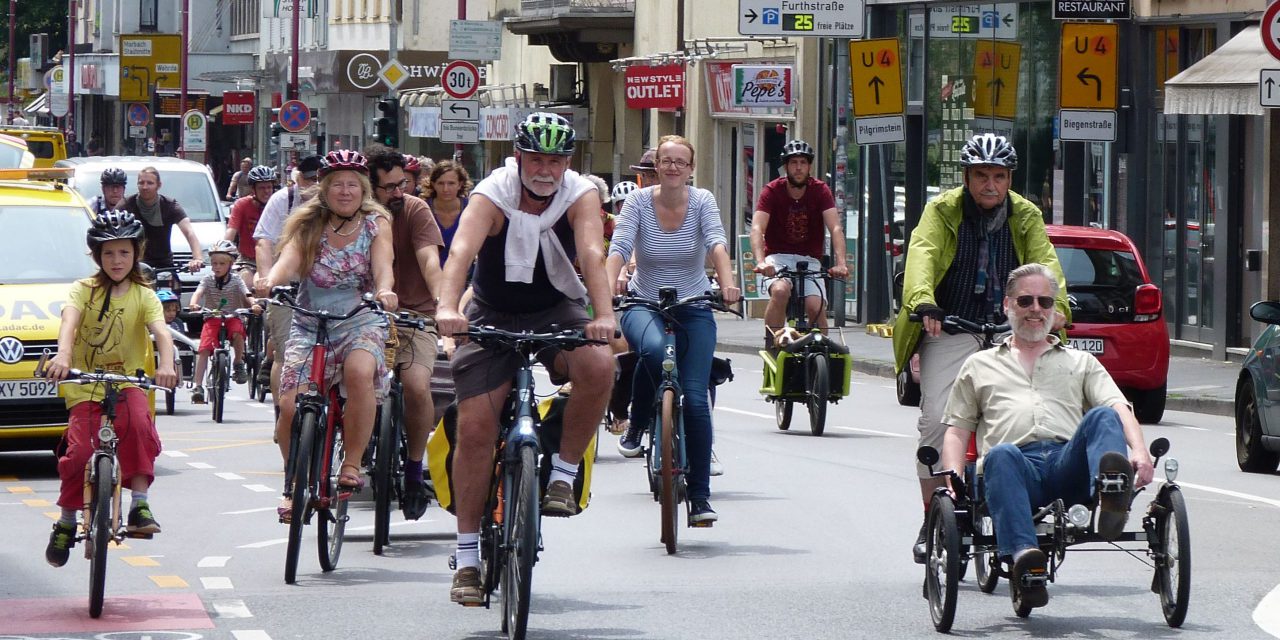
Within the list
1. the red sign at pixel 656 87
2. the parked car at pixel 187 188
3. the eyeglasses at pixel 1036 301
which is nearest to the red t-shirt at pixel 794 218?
the eyeglasses at pixel 1036 301

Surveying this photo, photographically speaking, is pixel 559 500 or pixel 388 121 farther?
pixel 388 121

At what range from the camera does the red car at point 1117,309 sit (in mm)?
18875

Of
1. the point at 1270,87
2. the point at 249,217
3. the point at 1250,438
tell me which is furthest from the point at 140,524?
the point at 1270,87

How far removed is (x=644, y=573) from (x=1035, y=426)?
213 cm

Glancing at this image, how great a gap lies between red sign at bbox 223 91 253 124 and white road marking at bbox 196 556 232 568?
54261 millimetres

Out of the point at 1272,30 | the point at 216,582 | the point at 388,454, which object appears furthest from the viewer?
the point at 1272,30

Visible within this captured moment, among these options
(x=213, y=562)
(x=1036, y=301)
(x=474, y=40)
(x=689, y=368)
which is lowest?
(x=213, y=562)

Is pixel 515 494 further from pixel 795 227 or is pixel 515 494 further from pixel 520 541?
pixel 795 227

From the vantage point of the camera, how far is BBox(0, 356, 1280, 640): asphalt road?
877 cm

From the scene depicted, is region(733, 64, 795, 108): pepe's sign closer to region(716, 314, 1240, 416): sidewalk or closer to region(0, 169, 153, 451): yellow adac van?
region(716, 314, 1240, 416): sidewalk

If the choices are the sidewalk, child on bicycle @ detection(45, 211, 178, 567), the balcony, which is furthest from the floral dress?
the balcony

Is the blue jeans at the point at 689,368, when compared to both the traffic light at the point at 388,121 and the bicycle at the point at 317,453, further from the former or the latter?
the traffic light at the point at 388,121

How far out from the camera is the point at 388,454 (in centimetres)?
1060

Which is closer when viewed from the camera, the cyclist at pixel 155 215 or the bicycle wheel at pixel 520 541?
the bicycle wheel at pixel 520 541
